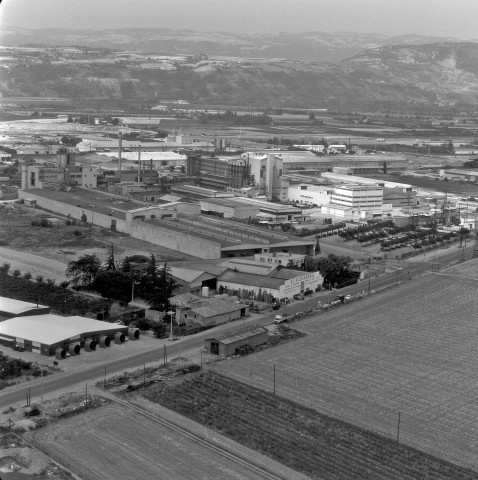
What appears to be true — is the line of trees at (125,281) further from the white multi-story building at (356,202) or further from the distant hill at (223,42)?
the distant hill at (223,42)

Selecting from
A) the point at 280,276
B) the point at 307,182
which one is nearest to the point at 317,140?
the point at 307,182

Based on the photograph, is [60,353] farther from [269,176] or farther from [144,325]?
[269,176]

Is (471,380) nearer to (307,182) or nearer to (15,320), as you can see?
(15,320)

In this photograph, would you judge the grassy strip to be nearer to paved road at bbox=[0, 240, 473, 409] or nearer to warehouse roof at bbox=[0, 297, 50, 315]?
paved road at bbox=[0, 240, 473, 409]

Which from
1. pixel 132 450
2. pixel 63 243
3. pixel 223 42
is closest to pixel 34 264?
pixel 63 243

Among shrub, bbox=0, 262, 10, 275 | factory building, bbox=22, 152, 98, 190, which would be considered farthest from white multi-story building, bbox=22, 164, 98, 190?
shrub, bbox=0, 262, 10, 275

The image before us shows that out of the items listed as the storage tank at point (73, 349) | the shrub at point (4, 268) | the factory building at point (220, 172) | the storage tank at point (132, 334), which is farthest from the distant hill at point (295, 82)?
the storage tank at point (73, 349)

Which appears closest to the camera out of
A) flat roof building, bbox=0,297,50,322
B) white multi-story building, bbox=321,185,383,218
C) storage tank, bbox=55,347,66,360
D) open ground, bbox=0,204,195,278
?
storage tank, bbox=55,347,66,360
